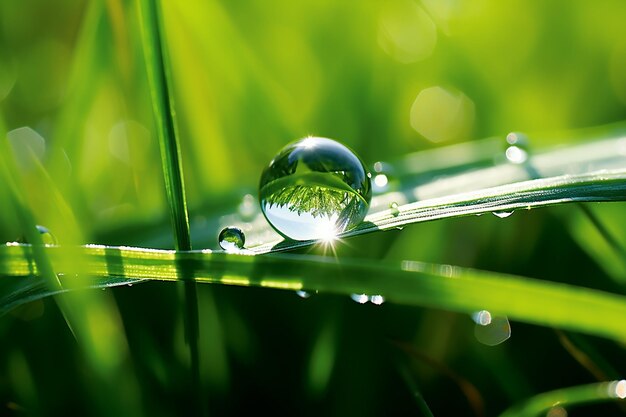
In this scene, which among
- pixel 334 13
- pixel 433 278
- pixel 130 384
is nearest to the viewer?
pixel 433 278

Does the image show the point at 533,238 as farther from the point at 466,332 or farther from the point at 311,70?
the point at 311,70

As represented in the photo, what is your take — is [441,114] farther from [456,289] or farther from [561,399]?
[456,289]

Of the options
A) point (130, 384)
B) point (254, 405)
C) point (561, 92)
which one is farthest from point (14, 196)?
point (561, 92)

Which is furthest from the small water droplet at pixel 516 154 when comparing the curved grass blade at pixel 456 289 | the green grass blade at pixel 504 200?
the curved grass blade at pixel 456 289

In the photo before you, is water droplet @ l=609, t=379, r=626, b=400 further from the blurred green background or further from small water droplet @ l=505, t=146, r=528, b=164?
small water droplet @ l=505, t=146, r=528, b=164

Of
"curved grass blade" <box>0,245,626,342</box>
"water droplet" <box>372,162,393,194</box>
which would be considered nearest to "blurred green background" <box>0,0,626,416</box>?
"water droplet" <box>372,162,393,194</box>

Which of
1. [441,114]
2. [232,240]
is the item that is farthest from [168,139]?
[441,114]
